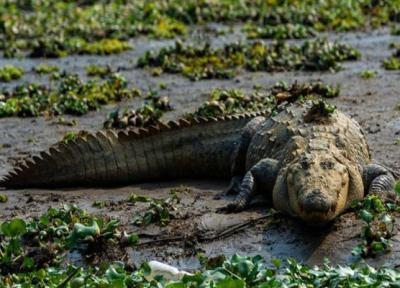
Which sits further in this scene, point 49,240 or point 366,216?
point 49,240

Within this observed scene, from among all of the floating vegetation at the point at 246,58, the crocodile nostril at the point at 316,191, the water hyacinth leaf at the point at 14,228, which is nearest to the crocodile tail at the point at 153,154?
the water hyacinth leaf at the point at 14,228

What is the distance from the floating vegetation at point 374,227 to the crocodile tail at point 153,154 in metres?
2.06

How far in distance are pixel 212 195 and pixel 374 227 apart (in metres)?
1.93

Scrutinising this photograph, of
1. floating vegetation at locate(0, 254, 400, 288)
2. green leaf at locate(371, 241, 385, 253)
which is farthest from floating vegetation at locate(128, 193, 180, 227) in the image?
green leaf at locate(371, 241, 385, 253)

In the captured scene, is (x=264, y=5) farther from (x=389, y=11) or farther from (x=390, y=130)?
(x=390, y=130)

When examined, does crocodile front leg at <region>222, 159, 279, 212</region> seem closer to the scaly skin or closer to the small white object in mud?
the scaly skin

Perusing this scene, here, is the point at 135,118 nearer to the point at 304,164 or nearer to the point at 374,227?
the point at 304,164

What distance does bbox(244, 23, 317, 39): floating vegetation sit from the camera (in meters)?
16.3

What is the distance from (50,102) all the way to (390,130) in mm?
4100

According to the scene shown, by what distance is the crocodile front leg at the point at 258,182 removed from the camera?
351 inches

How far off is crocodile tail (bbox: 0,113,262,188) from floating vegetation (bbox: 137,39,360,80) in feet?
13.7

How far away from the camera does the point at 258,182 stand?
9078 millimetres

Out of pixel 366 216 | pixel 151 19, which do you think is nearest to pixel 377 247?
pixel 366 216

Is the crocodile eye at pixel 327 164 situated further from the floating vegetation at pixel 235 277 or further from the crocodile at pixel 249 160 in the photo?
the floating vegetation at pixel 235 277
